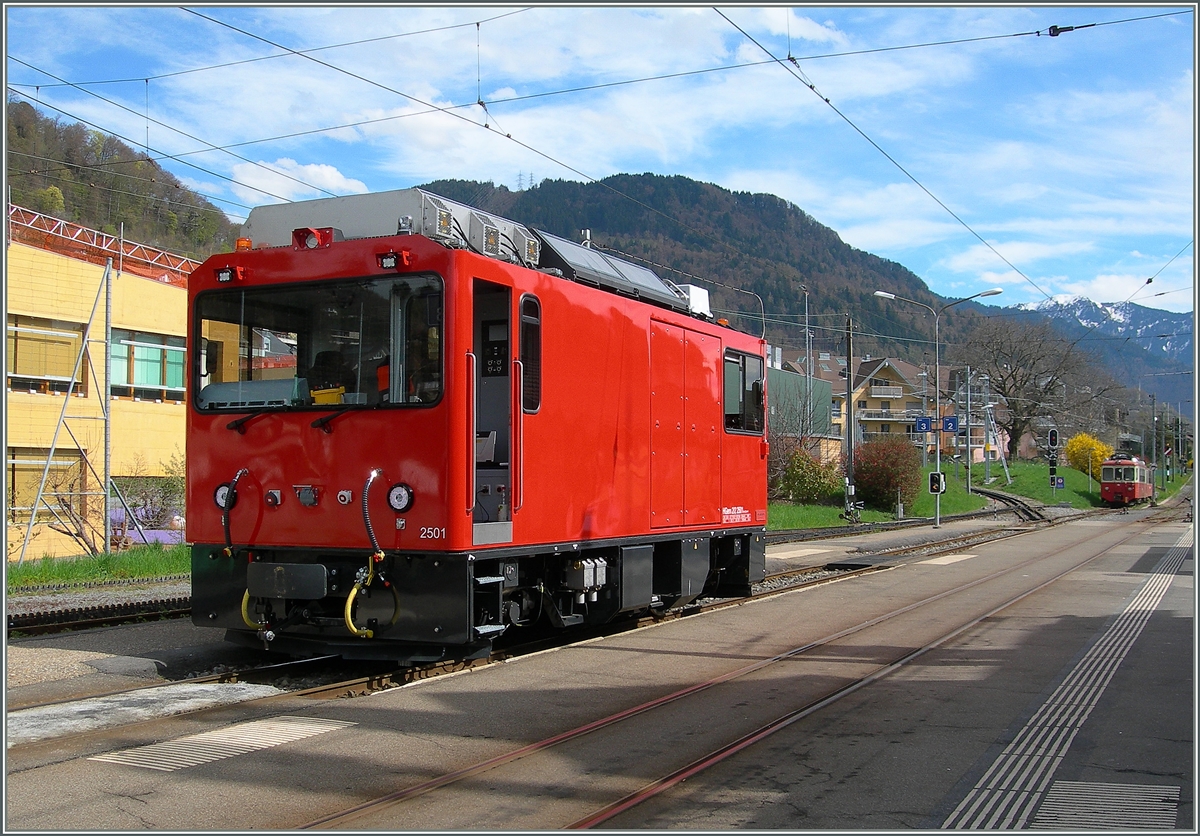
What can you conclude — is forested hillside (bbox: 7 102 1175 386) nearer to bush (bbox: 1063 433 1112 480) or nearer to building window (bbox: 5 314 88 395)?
bush (bbox: 1063 433 1112 480)

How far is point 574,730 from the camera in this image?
6973mm

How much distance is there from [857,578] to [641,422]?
850cm

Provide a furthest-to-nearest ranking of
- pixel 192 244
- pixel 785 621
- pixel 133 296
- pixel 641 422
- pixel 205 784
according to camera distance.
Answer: pixel 192 244, pixel 133 296, pixel 785 621, pixel 641 422, pixel 205 784

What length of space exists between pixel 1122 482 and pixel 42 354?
A: 196 feet

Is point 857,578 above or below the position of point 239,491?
below

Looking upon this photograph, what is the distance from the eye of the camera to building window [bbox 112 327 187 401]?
94.2 feet

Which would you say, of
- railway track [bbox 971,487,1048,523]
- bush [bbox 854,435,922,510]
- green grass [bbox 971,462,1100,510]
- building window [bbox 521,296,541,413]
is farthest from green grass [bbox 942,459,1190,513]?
building window [bbox 521,296,541,413]

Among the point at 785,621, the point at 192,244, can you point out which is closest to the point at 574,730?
the point at 785,621

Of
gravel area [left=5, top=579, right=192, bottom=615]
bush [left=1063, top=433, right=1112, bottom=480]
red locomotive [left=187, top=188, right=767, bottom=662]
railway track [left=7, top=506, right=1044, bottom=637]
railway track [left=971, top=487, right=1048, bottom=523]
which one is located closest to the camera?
red locomotive [left=187, top=188, right=767, bottom=662]

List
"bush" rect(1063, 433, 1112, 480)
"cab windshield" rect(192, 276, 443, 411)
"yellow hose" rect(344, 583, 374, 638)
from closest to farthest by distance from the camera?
1. "yellow hose" rect(344, 583, 374, 638)
2. "cab windshield" rect(192, 276, 443, 411)
3. "bush" rect(1063, 433, 1112, 480)

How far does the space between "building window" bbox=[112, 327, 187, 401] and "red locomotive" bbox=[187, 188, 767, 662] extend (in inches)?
851

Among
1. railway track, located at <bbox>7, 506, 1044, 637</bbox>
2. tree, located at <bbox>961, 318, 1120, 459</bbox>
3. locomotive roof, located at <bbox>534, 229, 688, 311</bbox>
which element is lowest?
railway track, located at <bbox>7, 506, 1044, 637</bbox>

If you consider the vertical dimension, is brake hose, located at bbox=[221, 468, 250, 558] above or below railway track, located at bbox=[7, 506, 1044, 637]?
above

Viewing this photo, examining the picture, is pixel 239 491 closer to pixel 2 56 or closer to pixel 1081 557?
pixel 2 56
